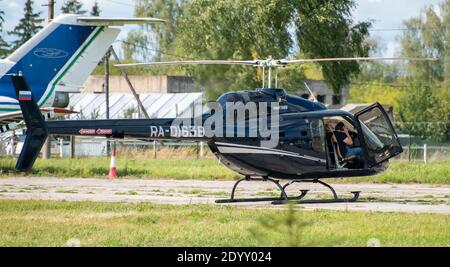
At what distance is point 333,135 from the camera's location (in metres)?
19.3

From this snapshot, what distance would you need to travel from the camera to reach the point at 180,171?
28.3 meters

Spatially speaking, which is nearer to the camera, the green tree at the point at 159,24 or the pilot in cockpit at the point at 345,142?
the pilot in cockpit at the point at 345,142

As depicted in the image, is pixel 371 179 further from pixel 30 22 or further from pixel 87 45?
pixel 30 22

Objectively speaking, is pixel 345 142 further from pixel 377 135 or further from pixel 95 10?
pixel 95 10

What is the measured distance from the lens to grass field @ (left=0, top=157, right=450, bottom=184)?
1046 inches

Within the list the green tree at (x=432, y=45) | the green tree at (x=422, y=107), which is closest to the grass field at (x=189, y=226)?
the green tree at (x=422, y=107)

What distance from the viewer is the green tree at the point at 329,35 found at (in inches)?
1857

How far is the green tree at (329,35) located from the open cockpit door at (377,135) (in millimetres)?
27261

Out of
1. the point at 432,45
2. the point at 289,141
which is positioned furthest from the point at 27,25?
the point at 289,141

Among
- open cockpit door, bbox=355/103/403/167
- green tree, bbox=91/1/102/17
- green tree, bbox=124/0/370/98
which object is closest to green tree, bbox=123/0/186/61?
green tree, bbox=91/1/102/17

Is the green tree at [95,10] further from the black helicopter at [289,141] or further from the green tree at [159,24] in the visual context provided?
the black helicopter at [289,141]

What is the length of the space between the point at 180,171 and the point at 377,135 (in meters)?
9.82
